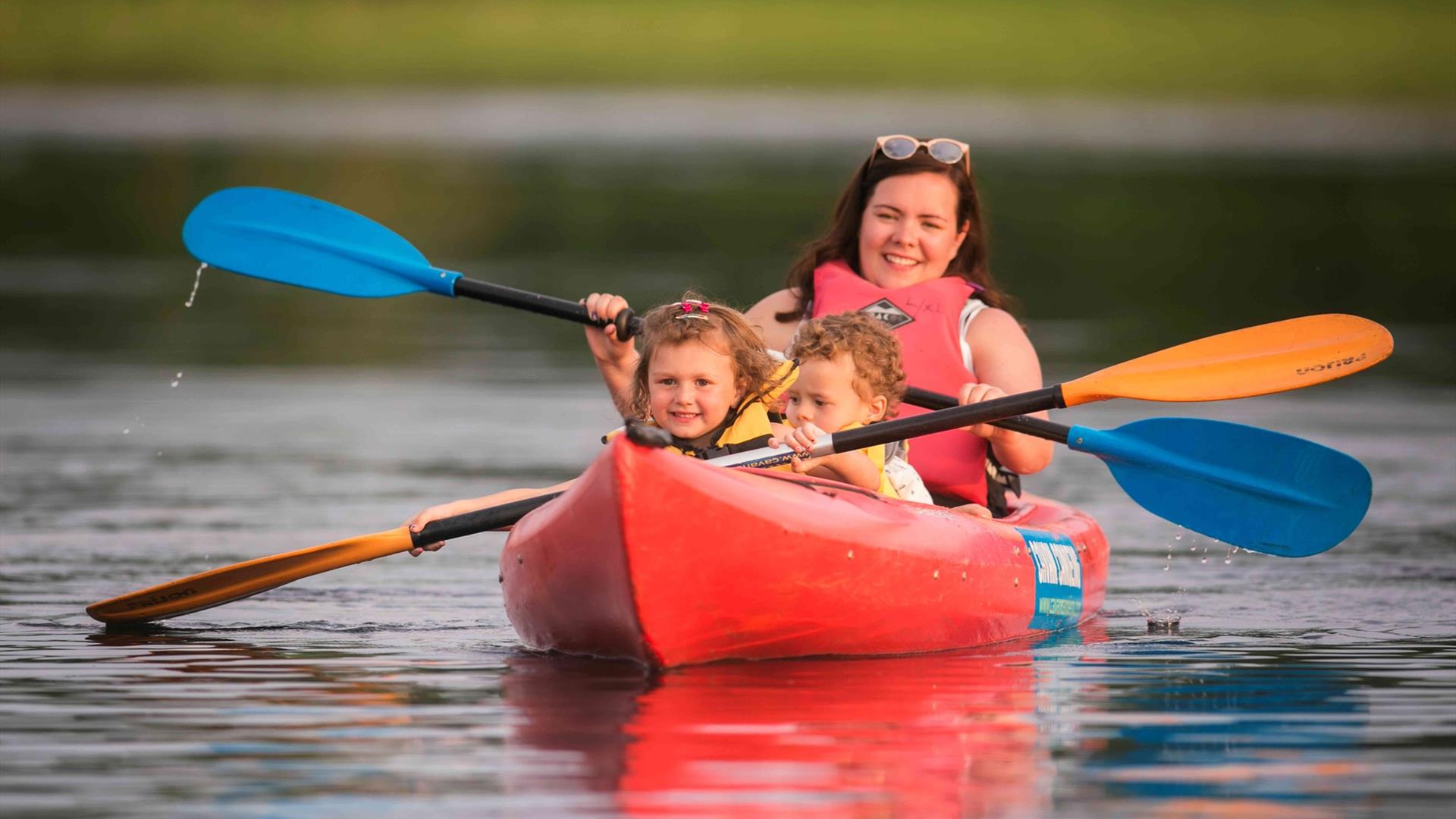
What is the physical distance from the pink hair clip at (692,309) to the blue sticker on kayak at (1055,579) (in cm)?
132

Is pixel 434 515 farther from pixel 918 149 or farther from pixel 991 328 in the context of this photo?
pixel 918 149

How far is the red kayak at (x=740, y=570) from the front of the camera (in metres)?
5.69

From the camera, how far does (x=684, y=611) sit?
19.2 feet

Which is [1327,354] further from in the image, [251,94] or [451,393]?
[251,94]

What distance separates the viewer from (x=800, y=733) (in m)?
5.27

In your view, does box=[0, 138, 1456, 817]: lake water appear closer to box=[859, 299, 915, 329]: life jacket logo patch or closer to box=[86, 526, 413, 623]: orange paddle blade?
box=[86, 526, 413, 623]: orange paddle blade

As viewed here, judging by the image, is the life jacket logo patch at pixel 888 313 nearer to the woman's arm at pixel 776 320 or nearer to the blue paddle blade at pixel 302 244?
the woman's arm at pixel 776 320

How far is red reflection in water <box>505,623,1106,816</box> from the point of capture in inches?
183

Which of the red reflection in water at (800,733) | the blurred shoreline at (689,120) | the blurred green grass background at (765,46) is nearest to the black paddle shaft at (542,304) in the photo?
the red reflection in water at (800,733)

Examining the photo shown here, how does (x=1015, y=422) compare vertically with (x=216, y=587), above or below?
above

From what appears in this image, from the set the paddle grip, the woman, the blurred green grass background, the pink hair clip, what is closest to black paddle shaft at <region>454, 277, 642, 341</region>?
the woman

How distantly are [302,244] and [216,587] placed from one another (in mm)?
1514

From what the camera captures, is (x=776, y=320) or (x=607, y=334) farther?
(x=776, y=320)

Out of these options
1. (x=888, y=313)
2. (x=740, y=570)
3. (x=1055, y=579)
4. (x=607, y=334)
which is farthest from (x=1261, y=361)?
(x=740, y=570)
